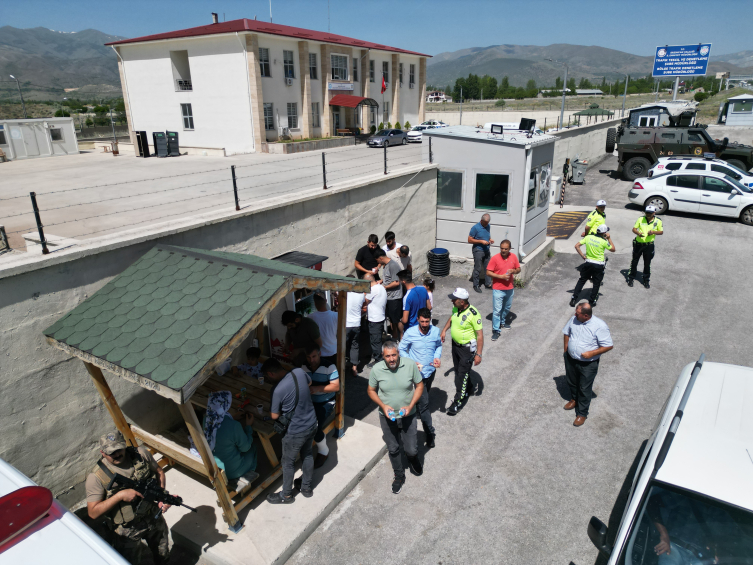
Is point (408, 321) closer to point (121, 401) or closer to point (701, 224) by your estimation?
point (121, 401)

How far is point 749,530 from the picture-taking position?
3.21 meters

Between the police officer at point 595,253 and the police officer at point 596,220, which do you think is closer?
the police officer at point 595,253

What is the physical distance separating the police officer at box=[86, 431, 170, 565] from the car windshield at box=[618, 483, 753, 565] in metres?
3.71

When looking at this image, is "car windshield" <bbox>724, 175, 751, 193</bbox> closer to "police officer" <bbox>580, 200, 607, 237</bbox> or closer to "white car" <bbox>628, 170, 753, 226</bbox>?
"white car" <bbox>628, 170, 753, 226</bbox>

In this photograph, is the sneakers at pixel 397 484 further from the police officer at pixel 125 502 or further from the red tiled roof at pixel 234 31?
the red tiled roof at pixel 234 31

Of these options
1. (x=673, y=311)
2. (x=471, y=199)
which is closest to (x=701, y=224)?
(x=673, y=311)

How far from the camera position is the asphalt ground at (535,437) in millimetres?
4809

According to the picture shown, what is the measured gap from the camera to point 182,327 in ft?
13.8

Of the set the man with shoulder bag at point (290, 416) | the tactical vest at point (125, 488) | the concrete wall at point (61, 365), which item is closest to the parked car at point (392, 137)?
the concrete wall at point (61, 365)

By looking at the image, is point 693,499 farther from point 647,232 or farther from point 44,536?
point 647,232

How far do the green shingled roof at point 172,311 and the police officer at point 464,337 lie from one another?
6.20ft

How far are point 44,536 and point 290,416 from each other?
2215 mm

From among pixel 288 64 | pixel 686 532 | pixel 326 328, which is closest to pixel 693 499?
pixel 686 532

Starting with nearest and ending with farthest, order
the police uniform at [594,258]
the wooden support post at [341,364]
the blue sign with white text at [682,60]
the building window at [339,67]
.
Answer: the wooden support post at [341,364] < the police uniform at [594,258] < the building window at [339,67] < the blue sign with white text at [682,60]
